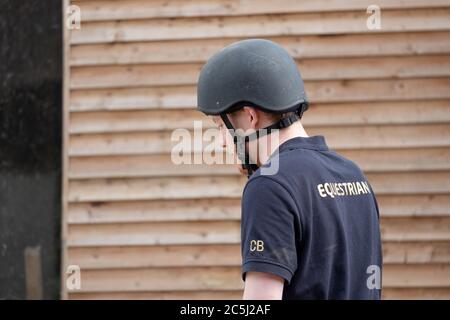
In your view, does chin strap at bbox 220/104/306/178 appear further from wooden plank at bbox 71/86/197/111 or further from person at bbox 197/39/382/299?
wooden plank at bbox 71/86/197/111

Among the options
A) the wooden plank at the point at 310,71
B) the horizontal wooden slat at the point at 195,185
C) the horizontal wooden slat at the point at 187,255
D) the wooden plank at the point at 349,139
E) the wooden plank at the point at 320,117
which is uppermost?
the wooden plank at the point at 310,71

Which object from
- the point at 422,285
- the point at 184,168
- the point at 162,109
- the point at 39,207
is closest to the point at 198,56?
the point at 162,109

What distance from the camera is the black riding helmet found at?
2254 millimetres

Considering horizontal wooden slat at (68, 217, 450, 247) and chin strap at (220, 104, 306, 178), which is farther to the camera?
horizontal wooden slat at (68, 217, 450, 247)

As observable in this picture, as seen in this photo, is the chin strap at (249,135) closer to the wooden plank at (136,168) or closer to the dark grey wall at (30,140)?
the wooden plank at (136,168)

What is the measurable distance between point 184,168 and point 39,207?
1246 millimetres

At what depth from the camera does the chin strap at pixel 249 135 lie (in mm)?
2232

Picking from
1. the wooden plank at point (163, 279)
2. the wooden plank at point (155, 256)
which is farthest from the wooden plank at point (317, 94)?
the wooden plank at point (163, 279)

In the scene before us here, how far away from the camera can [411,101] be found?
5.58m

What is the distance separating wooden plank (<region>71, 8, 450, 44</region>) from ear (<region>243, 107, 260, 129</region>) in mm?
3400

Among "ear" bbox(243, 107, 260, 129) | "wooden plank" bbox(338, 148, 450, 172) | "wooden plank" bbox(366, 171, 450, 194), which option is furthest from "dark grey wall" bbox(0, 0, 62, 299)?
"ear" bbox(243, 107, 260, 129)

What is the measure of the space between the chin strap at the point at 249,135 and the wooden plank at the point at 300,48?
10.9 ft

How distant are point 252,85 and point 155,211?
3495 millimetres
